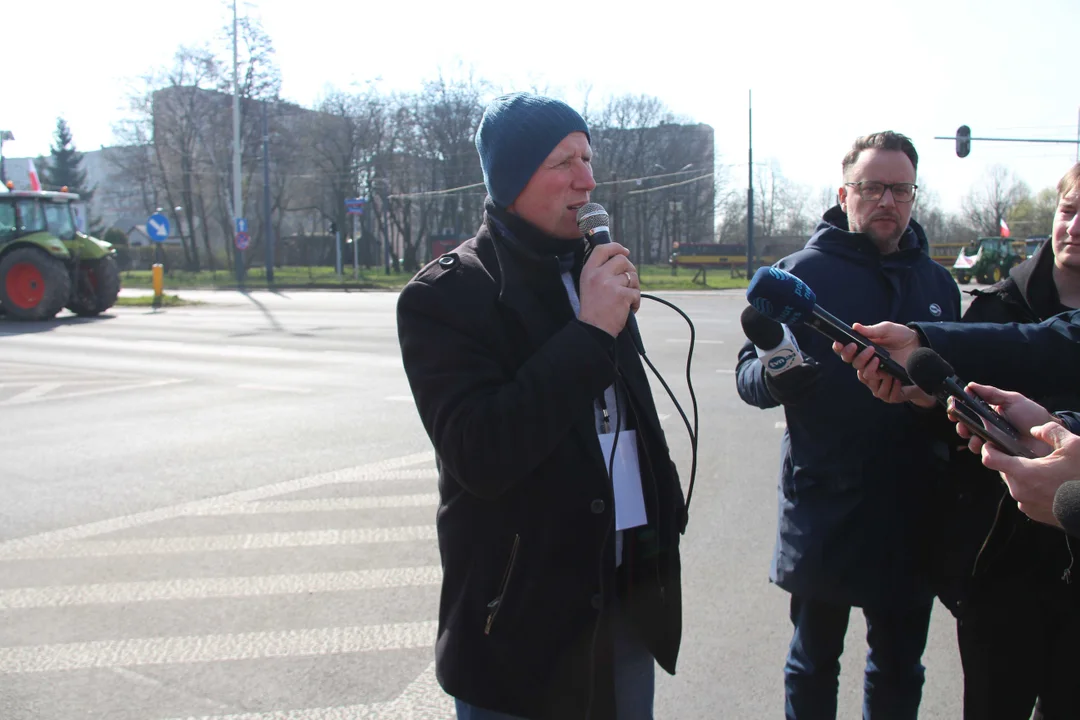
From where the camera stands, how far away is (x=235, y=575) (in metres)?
4.64

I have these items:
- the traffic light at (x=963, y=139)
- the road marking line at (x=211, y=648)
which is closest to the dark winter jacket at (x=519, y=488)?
the road marking line at (x=211, y=648)

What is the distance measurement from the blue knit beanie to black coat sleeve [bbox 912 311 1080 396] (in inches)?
42.7

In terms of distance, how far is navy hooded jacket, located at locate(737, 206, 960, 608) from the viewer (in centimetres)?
263

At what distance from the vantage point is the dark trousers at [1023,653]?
232cm

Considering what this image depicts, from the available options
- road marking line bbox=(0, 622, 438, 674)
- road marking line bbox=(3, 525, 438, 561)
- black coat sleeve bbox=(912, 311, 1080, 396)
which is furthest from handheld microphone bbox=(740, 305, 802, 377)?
road marking line bbox=(3, 525, 438, 561)

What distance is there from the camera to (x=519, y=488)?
1.87 metres

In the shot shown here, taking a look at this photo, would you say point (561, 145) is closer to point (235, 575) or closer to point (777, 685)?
point (777, 685)

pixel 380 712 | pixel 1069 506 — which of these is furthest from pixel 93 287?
pixel 1069 506

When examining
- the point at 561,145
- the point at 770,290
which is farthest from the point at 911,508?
the point at 561,145

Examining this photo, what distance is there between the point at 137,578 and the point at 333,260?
6441 cm

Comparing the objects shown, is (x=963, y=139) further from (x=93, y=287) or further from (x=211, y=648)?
(x=211, y=648)

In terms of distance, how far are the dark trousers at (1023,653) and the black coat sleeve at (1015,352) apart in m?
0.51

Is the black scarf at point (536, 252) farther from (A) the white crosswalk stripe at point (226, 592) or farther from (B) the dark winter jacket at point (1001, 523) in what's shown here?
(A) the white crosswalk stripe at point (226, 592)

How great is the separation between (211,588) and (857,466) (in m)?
→ 3.19
